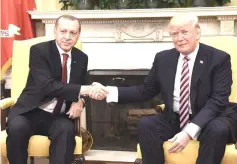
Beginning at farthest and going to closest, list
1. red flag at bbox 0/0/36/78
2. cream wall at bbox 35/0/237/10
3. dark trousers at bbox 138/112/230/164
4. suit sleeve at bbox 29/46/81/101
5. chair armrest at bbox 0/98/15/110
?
cream wall at bbox 35/0/237/10 → red flag at bbox 0/0/36/78 → chair armrest at bbox 0/98/15/110 → suit sleeve at bbox 29/46/81/101 → dark trousers at bbox 138/112/230/164

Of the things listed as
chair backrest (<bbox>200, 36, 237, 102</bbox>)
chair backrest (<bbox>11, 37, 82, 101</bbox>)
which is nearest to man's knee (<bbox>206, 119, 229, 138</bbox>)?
chair backrest (<bbox>200, 36, 237, 102</bbox>)

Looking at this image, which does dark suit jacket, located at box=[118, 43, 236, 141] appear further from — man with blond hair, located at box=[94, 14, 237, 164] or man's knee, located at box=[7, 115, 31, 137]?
man's knee, located at box=[7, 115, 31, 137]

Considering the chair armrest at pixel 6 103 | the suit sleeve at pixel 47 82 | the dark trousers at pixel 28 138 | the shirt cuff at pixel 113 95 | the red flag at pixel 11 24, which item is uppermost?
the red flag at pixel 11 24

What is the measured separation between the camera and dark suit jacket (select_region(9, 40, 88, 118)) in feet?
8.11

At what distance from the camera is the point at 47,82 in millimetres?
2471

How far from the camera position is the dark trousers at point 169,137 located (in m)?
2.01

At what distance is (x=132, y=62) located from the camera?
3.70m

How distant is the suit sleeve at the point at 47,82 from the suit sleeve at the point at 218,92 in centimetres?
82

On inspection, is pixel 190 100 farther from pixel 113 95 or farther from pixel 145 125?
pixel 113 95

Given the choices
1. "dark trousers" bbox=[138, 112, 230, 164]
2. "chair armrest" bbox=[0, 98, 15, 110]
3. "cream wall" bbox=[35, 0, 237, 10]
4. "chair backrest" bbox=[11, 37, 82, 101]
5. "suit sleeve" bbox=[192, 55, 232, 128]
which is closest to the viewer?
"dark trousers" bbox=[138, 112, 230, 164]

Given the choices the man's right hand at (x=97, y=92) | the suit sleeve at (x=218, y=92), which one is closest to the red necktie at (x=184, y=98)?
the suit sleeve at (x=218, y=92)

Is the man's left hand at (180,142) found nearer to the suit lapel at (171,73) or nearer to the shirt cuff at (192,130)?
the shirt cuff at (192,130)

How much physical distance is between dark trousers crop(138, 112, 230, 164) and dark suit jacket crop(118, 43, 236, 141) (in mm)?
59

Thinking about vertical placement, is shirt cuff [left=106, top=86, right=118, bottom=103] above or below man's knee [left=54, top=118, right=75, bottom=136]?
above
